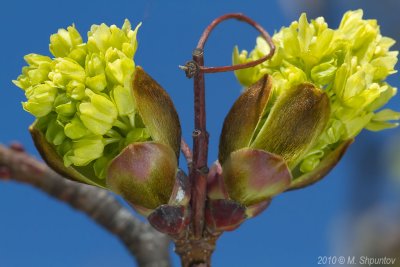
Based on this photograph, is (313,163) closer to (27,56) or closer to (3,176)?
(27,56)

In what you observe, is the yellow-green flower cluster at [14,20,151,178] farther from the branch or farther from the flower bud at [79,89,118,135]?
the branch

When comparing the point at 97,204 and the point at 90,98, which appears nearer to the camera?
the point at 90,98

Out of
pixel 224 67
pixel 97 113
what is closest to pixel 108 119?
pixel 97 113

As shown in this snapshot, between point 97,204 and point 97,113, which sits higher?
point 97,204

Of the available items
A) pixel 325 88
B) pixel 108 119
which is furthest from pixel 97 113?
pixel 325 88

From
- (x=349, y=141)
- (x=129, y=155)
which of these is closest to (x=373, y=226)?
(x=349, y=141)

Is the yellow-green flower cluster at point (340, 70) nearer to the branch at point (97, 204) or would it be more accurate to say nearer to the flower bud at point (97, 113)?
the flower bud at point (97, 113)

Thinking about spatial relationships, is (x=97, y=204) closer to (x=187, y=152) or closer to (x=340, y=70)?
(x=187, y=152)
